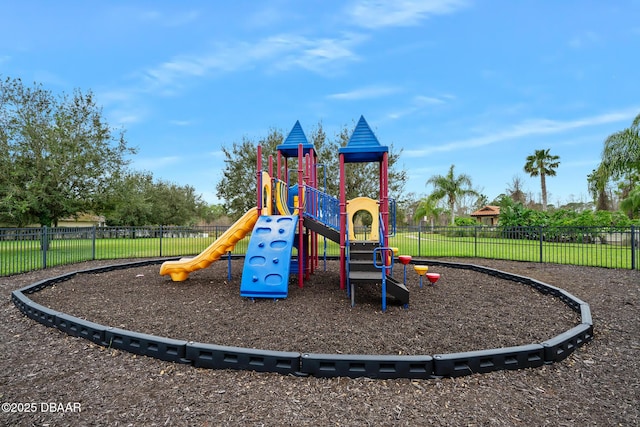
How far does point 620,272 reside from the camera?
984cm

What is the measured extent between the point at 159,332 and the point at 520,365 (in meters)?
4.50

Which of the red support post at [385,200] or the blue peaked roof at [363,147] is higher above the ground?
the blue peaked roof at [363,147]

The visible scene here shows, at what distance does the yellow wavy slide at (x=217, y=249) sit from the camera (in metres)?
8.11

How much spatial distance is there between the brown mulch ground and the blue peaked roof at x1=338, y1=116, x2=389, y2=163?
2975mm

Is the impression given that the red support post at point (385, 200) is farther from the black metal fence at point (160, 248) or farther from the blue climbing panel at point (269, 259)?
the black metal fence at point (160, 248)

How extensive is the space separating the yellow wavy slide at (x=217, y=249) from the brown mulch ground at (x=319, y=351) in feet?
3.17

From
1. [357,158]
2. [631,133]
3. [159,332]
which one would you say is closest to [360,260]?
[357,158]

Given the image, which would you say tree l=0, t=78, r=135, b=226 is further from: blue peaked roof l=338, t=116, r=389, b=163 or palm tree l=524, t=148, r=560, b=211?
palm tree l=524, t=148, r=560, b=211

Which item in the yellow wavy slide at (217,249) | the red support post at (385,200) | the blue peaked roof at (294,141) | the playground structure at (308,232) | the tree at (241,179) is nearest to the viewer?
the playground structure at (308,232)

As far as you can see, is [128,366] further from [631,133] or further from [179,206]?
[179,206]

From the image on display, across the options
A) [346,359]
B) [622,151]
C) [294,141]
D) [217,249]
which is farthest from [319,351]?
[622,151]

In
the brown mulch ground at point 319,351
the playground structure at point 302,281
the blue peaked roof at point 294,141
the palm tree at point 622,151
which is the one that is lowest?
the brown mulch ground at point 319,351

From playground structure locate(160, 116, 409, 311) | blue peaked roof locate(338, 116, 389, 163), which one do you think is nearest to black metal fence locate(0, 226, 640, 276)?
playground structure locate(160, 116, 409, 311)

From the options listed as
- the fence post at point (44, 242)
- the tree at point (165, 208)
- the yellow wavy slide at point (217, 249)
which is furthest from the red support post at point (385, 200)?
the tree at point (165, 208)
